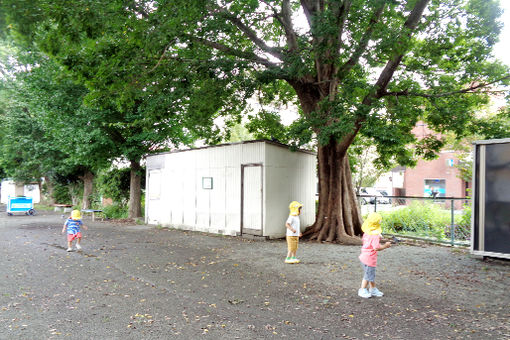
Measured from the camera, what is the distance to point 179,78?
502 inches

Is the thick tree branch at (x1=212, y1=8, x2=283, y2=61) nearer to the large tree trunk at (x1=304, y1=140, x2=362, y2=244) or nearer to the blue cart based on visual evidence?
the large tree trunk at (x1=304, y1=140, x2=362, y2=244)

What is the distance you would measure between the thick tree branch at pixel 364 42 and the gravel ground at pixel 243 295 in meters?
5.49

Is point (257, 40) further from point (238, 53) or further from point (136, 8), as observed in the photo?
point (136, 8)

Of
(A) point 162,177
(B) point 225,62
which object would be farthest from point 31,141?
(B) point 225,62

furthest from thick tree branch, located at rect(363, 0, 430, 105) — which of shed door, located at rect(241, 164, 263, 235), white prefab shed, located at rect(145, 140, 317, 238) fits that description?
shed door, located at rect(241, 164, 263, 235)

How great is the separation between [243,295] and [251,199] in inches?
285

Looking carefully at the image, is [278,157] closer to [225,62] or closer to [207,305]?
[225,62]

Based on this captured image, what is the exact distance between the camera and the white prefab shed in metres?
13.3

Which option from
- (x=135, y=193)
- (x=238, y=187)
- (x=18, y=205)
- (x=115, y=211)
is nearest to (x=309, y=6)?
(x=238, y=187)

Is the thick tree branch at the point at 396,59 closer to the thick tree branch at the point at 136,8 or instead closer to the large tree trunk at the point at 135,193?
the thick tree branch at the point at 136,8

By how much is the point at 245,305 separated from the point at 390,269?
4.14m

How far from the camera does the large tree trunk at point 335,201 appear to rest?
42.0 feet

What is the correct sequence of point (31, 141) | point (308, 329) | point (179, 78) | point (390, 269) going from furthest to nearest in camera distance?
1. point (31, 141)
2. point (179, 78)
3. point (390, 269)
4. point (308, 329)

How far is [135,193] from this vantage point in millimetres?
21719
